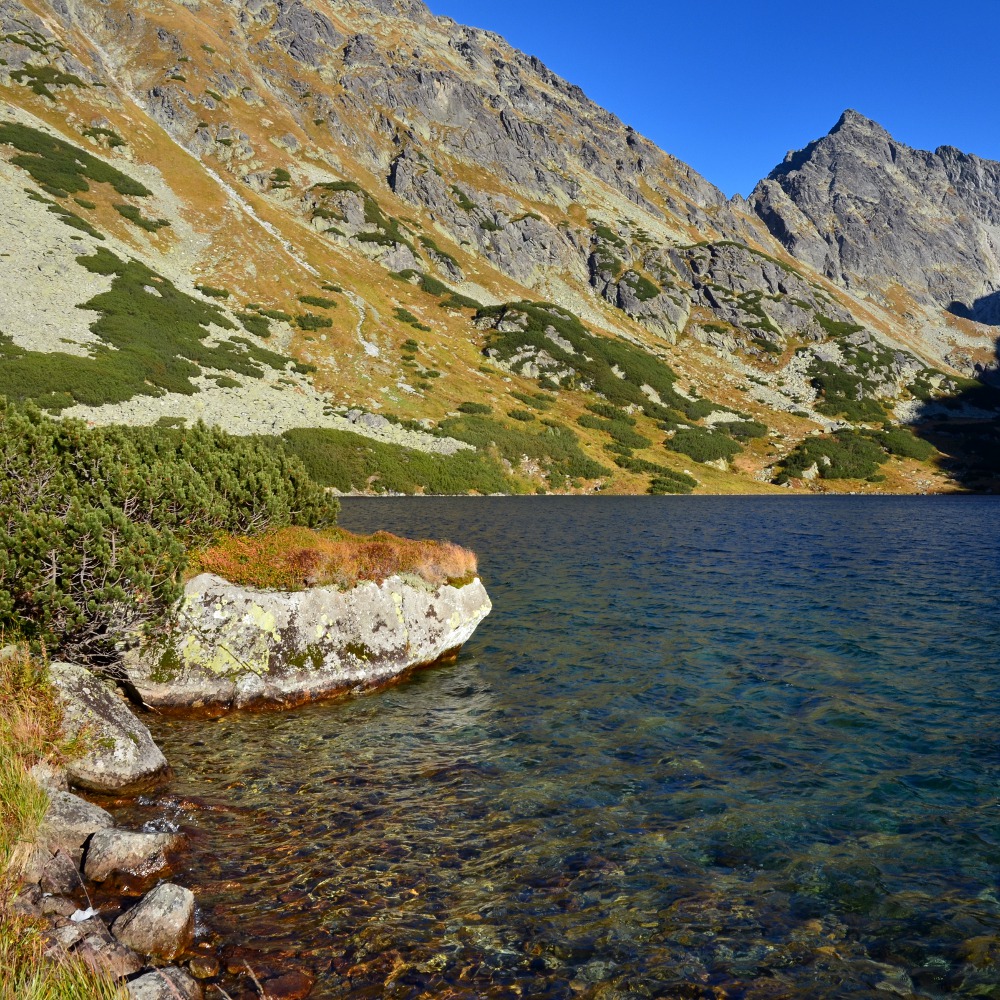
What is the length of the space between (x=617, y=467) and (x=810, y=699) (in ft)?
243

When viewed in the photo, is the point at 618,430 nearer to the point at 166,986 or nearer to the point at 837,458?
the point at 837,458

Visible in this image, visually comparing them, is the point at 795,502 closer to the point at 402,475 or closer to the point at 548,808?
the point at 402,475

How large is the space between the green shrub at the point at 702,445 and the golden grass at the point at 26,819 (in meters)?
95.1

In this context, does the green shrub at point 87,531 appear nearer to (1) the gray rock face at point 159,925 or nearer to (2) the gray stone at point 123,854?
(2) the gray stone at point 123,854

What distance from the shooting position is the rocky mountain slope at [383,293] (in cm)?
7006

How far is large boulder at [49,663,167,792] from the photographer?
8.78 metres

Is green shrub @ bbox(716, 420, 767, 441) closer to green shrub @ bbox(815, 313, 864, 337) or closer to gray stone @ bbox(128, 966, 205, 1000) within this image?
green shrub @ bbox(815, 313, 864, 337)

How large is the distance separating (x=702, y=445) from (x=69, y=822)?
9964 cm

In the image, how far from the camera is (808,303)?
173 metres

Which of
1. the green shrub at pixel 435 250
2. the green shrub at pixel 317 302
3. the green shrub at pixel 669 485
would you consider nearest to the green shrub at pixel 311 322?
the green shrub at pixel 317 302

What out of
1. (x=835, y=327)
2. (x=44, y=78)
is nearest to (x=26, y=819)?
(x=44, y=78)

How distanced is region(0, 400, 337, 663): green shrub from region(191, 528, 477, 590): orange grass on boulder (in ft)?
3.22

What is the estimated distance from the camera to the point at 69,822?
7266mm

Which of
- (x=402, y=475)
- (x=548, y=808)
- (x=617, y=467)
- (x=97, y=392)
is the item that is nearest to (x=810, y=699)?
(x=548, y=808)
